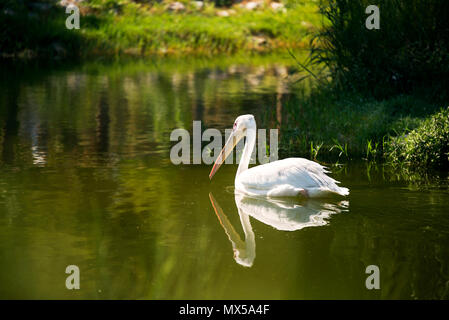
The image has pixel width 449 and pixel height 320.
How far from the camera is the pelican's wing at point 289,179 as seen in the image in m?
8.88

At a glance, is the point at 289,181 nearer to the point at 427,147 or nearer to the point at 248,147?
the point at 248,147

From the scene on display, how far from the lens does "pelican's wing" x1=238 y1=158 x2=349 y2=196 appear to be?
29.1ft

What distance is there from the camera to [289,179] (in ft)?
29.5

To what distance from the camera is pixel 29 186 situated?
9.66m

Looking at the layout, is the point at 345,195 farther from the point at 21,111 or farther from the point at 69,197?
the point at 21,111

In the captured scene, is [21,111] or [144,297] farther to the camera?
[21,111]

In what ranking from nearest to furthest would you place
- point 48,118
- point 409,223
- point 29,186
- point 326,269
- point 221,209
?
1. point 326,269
2. point 409,223
3. point 221,209
4. point 29,186
5. point 48,118

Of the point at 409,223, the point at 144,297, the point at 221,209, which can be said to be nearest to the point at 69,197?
the point at 221,209

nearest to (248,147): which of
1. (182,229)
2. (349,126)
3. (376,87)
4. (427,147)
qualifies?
(182,229)

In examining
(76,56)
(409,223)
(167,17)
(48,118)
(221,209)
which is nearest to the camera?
(409,223)

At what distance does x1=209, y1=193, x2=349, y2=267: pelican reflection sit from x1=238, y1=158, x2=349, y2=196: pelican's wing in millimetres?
162

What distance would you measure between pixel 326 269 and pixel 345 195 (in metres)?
2.64

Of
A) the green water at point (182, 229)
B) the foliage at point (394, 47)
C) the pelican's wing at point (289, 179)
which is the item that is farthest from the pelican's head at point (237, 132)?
the foliage at point (394, 47)

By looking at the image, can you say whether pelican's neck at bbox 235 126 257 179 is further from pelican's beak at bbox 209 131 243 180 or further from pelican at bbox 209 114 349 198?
pelican at bbox 209 114 349 198
